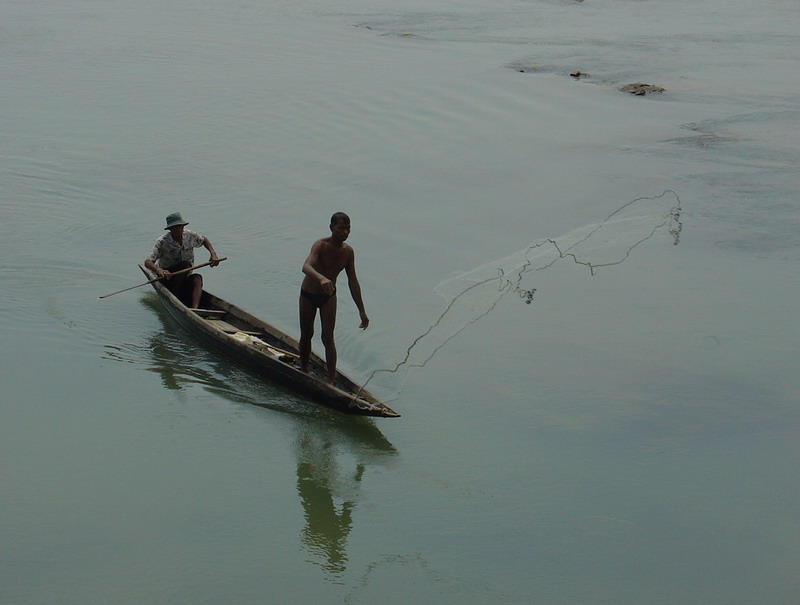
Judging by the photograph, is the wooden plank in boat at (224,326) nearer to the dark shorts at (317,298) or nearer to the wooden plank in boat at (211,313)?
the wooden plank in boat at (211,313)

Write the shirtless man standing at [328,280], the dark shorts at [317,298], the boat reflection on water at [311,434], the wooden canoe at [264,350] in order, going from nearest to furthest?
the boat reflection on water at [311,434]
the shirtless man standing at [328,280]
the dark shorts at [317,298]
the wooden canoe at [264,350]

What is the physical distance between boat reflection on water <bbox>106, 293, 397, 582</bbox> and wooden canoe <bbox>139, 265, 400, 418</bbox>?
0.12 metres

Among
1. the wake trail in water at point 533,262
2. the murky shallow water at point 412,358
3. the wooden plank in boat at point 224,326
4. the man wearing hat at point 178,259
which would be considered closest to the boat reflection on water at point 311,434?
the murky shallow water at point 412,358

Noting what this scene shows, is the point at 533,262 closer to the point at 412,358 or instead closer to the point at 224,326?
the point at 412,358

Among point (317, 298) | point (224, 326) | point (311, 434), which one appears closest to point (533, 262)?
point (224, 326)

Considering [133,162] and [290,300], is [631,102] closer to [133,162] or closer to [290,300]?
[133,162]

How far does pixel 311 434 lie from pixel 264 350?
3.58 ft

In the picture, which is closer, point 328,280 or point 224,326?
point 328,280

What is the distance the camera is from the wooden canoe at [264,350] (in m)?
7.46

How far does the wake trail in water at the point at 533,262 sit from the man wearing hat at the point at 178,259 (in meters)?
2.10

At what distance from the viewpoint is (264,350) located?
8.30 m

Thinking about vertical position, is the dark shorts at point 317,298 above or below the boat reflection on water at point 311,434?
above

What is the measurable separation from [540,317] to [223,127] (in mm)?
8594

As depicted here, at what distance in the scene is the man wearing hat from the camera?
361 inches
